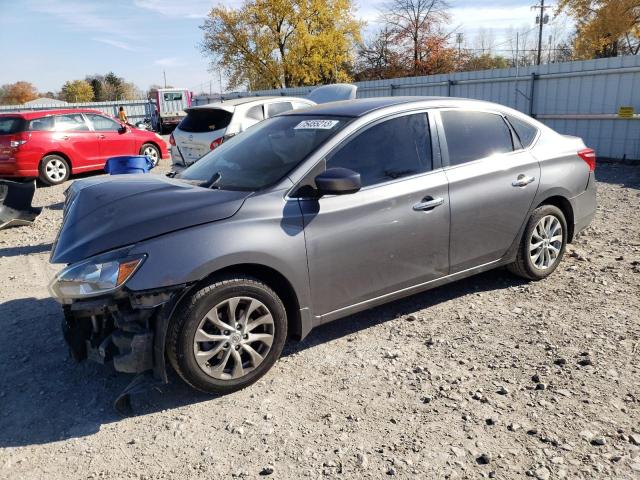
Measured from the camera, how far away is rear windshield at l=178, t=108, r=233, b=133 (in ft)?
30.0

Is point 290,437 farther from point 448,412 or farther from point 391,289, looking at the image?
point 391,289

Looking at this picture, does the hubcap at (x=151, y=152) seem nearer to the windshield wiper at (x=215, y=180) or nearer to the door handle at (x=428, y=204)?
the windshield wiper at (x=215, y=180)

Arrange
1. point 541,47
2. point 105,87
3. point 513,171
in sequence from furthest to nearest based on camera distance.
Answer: point 105,87
point 541,47
point 513,171

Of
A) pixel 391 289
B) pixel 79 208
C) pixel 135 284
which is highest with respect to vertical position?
pixel 79 208

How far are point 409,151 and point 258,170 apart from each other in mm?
1148

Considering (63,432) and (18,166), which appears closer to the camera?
(63,432)

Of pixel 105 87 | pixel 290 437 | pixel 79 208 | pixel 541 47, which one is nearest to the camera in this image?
pixel 290 437

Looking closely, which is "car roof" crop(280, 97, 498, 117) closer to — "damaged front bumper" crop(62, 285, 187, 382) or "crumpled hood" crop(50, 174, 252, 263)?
"crumpled hood" crop(50, 174, 252, 263)

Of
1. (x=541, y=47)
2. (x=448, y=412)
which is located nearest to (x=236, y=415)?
(x=448, y=412)

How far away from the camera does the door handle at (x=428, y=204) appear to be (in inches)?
152

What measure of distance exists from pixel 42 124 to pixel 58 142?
1.63ft

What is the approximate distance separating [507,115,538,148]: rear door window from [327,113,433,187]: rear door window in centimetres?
107

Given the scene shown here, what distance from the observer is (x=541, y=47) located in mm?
48312

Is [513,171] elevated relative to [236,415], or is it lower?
elevated
